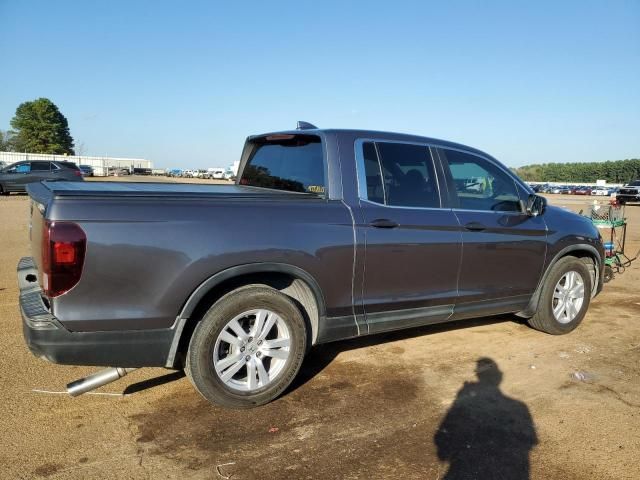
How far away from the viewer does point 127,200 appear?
9.31 ft

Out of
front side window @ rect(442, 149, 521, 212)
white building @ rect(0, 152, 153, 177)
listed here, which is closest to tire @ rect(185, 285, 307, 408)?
front side window @ rect(442, 149, 521, 212)

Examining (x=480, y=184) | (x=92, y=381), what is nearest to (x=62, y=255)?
(x=92, y=381)

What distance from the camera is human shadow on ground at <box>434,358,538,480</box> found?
8.82 feet

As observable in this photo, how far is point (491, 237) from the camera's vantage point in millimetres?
4293

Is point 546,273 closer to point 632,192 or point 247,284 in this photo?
point 247,284

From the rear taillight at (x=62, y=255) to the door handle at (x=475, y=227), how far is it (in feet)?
9.50

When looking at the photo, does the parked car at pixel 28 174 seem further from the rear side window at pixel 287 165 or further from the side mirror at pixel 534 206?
the side mirror at pixel 534 206

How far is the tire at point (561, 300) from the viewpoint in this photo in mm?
4863

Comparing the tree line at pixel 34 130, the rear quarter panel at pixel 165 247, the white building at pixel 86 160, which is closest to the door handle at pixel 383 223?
the rear quarter panel at pixel 165 247

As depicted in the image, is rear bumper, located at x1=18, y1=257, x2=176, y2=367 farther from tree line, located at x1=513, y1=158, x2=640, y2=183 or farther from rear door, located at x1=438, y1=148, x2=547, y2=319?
tree line, located at x1=513, y1=158, x2=640, y2=183

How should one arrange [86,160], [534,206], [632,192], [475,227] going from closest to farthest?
[475,227] → [534,206] → [632,192] → [86,160]

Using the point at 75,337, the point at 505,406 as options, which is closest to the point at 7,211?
the point at 75,337

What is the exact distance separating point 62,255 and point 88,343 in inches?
20.7

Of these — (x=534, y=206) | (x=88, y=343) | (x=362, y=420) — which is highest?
(x=534, y=206)
